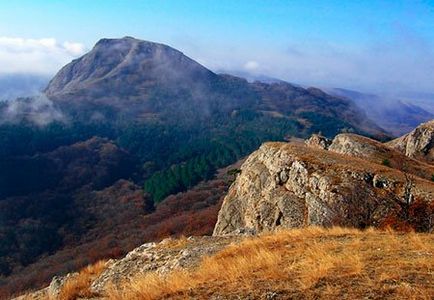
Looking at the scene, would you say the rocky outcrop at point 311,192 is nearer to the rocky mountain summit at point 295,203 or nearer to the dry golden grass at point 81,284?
the rocky mountain summit at point 295,203

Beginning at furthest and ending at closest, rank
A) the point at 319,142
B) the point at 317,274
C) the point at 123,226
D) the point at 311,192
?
the point at 123,226
the point at 319,142
the point at 311,192
the point at 317,274

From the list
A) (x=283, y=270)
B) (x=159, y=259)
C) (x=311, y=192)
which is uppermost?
(x=283, y=270)

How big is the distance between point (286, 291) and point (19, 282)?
8497 cm

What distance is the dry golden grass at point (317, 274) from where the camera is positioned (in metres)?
12.2

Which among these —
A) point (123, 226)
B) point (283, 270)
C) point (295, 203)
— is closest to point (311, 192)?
point (295, 203)

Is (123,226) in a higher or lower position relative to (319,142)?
lower

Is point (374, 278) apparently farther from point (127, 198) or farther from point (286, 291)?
point (127, 198)

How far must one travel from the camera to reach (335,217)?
36.6m

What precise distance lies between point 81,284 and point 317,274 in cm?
1203

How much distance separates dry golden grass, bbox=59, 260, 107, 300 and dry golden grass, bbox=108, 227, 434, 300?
3.67 m

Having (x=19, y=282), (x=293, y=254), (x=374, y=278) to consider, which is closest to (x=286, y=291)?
(x=374, y=278)

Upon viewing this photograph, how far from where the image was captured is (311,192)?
39.4 m

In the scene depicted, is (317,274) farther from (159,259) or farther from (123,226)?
(123,226)

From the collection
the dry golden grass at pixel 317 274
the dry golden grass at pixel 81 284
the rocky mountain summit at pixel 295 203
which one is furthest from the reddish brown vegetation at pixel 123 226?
the dry golden grass at pixel 317 274
